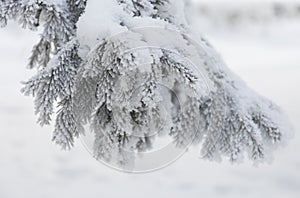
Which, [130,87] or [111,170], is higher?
[111,170]

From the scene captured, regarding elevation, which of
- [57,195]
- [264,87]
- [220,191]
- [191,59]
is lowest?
[191,59]

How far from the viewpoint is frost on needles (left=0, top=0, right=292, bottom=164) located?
1.34 metres

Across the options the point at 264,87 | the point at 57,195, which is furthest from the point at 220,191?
the point at 264,87

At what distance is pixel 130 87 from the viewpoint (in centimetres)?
133

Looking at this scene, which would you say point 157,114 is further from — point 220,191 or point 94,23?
point 220,191

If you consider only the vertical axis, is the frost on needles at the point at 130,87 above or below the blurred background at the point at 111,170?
below

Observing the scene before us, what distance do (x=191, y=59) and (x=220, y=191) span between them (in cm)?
359

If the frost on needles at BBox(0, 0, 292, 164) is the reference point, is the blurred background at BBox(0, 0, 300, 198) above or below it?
above

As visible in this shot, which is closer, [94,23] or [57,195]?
[94,23]

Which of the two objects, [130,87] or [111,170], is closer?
[130,87]

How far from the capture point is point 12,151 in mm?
5781

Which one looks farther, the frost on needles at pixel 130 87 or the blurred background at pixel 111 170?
the blurred background at pixel 111 170

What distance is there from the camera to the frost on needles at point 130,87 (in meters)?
1.34

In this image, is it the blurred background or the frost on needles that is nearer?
the frost on needles
